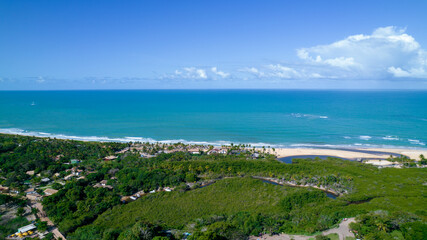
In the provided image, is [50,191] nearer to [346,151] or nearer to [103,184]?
[103,184]

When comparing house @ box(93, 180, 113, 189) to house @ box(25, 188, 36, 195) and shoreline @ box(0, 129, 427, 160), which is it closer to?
→ house @ box(25, 188, 36, 195)

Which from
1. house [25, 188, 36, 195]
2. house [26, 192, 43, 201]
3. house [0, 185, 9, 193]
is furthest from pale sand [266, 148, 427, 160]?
house [0, 185, 9, 193]

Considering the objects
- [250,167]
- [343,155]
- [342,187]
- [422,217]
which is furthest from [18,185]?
[343,155]

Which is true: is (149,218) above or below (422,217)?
below

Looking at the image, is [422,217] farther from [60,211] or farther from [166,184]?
[60,211]

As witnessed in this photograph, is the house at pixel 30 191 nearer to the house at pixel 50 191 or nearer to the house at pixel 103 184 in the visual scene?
the house at pixel 50 191

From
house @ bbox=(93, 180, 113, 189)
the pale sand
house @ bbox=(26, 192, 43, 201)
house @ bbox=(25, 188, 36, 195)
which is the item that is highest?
the pale sand

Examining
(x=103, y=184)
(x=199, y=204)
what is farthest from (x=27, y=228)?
(x=199, y=204)

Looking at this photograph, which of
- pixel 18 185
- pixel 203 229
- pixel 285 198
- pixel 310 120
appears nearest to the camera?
pixel 203 229

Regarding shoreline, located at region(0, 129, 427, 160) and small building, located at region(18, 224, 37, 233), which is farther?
shoreline, located at region(0, 129, 427, 160)

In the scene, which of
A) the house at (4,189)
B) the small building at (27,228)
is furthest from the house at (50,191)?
the small building at (27,228)

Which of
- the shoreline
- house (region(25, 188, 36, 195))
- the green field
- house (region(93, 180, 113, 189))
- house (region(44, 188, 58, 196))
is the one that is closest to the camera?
the green field
